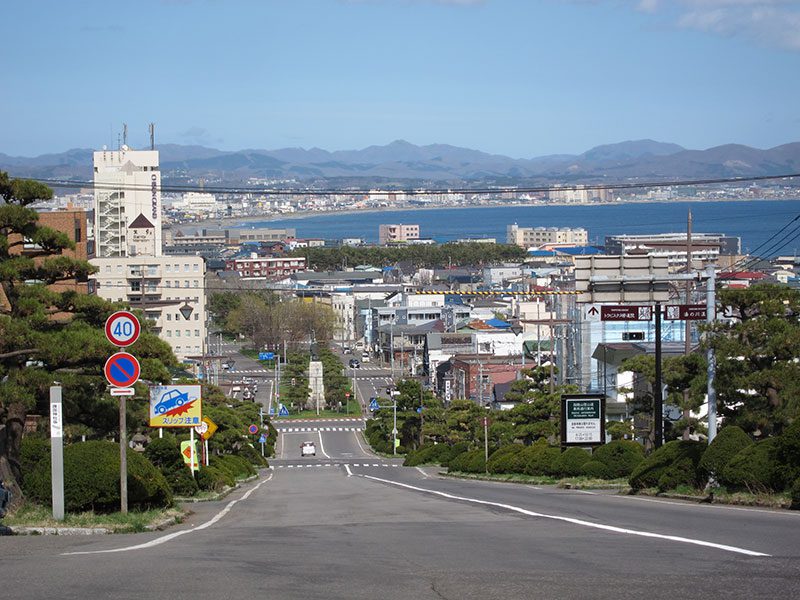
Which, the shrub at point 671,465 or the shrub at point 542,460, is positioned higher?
the shrub at point 671,465

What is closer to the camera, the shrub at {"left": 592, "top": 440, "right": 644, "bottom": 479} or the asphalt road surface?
the asphalt road surface

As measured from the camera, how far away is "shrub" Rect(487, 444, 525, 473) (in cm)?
3812

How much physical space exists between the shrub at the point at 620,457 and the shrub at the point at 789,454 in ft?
41.6

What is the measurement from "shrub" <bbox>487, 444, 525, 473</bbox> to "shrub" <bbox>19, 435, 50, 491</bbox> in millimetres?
21756

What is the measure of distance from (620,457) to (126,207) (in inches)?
3737

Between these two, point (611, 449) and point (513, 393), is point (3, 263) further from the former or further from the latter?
point (513, 393)

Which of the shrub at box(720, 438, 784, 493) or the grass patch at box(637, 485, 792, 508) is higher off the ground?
the shrub at box(720, 438, 784, 493)

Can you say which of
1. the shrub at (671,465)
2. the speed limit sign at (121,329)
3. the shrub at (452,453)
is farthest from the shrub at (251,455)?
the speed limit sign at (121,329)

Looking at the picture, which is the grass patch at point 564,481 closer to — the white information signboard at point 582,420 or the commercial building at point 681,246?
the white information signboard at point 582,420

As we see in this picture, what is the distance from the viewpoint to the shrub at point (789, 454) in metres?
17.1

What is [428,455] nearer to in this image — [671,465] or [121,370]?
[671,465]

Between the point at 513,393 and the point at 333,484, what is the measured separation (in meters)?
16.5

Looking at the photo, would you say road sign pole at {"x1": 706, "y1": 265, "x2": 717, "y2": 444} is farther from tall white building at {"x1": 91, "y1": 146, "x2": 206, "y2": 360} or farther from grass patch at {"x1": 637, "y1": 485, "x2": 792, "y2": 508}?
tall white building at {"x1": 91, "y1": 146, "x2": 206, "y2": 360}

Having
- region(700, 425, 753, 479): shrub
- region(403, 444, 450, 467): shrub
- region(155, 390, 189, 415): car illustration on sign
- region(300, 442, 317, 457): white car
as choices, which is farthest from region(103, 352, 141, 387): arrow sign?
region(300, 442, 317, 457): white car
